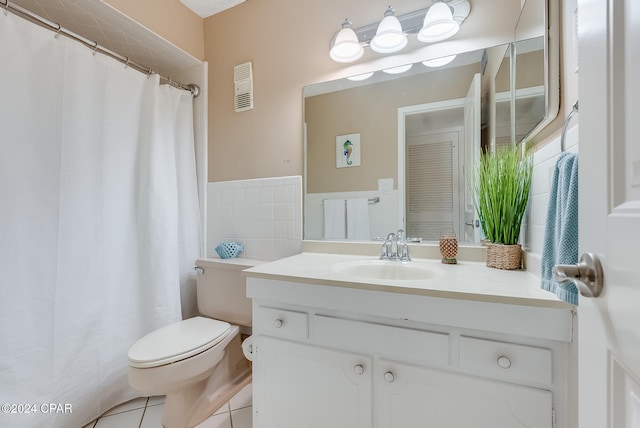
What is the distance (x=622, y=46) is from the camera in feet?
1.10

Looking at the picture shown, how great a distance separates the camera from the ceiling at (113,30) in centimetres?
131

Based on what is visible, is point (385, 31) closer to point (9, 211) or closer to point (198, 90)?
point (198, 90)

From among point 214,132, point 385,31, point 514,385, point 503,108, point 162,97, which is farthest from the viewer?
point 214,132

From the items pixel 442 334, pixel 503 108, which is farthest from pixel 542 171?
pixel 442 334

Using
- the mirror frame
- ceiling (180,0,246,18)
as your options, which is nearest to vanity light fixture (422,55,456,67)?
the mirror frame

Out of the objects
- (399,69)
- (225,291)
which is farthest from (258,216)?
(399,69)

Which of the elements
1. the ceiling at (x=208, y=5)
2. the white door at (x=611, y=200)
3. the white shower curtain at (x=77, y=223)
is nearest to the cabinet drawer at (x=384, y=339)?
the white door at (x=611, y=200)

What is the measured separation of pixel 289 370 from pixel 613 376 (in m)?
0.87

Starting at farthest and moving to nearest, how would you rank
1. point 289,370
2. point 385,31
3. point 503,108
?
point 385,31 < point 503,108 < point 289,370

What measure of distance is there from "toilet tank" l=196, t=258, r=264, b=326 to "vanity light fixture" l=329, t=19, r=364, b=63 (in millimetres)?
1225

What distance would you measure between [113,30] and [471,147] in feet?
6.48

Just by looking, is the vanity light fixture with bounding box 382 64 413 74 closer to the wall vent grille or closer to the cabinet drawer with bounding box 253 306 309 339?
the wall vent grille

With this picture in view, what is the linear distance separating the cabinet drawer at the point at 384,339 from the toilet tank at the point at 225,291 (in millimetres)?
679

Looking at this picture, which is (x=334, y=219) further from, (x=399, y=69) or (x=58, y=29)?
(x=58, y=29)
